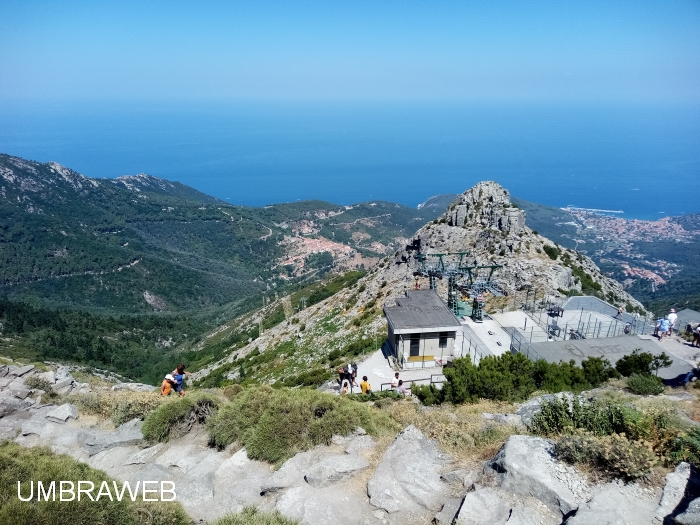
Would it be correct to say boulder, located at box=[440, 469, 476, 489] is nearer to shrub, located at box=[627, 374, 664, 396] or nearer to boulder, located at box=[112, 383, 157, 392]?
shrub, located at box=[627, 374, 664, 396]

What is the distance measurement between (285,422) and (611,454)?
672cm

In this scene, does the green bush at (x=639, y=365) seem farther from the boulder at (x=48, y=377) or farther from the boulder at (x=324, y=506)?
the boulder at (x=48, y=377)

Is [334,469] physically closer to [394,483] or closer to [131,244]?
[394,483]

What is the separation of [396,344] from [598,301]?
619 inches

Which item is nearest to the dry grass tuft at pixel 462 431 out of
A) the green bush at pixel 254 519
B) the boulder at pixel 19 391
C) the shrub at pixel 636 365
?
the green bush at pixel 254 519

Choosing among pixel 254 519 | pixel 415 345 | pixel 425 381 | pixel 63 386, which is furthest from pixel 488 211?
pixel 254 519

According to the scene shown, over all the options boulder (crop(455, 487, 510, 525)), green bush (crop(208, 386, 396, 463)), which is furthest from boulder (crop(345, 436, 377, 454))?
boulder (crop(455, 487, 510, 525))

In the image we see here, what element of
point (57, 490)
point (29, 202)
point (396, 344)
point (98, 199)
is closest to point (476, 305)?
point (396, 344)

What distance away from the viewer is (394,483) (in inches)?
319

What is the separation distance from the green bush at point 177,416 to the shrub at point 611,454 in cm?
901

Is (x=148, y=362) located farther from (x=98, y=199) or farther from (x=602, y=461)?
(x=98, y=199)

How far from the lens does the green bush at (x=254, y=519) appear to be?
6547 millimetres

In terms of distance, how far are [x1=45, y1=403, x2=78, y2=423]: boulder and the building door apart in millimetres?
16062

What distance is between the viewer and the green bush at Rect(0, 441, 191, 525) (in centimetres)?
607
